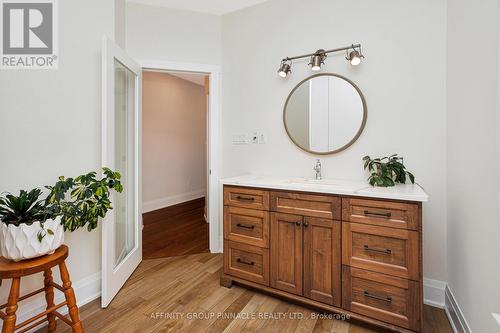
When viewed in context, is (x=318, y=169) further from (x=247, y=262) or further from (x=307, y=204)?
(x=247, y=262)

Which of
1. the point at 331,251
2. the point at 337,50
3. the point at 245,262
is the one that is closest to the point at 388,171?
the point at 331,251

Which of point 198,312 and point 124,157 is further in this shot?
point 124,157

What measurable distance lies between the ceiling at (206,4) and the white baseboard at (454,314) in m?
2.98

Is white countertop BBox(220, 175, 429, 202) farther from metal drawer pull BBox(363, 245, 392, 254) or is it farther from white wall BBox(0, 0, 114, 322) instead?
white wall BBox(0, 0, 114, 322)

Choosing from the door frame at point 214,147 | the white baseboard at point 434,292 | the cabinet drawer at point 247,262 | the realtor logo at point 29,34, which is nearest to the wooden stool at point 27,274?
the cabinet drawer at point 247,262

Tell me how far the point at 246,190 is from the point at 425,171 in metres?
1.36

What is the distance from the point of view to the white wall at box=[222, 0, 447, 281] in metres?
1.85

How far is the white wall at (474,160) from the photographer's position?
44.7 inches

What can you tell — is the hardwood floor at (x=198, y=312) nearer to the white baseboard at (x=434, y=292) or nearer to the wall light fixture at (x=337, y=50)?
the white baseboard at (x=434, y=292)

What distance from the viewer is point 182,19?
2.68 m

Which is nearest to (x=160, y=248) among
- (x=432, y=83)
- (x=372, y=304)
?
(x=372, y=304)

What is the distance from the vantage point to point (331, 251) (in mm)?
1690

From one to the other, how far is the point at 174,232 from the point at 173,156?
198 cm

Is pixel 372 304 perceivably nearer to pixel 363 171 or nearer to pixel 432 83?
pixel 363 171
